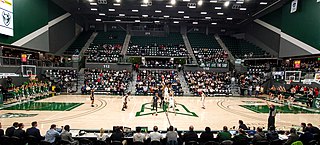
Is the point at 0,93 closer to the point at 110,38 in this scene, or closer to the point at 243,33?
the point at 110,38

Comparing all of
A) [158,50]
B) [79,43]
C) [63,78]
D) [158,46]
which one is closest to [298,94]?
[158,50]

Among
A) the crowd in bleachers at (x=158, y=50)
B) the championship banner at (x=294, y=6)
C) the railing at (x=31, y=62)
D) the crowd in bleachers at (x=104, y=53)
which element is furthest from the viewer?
the crowd in bleachers at (x=158, y=50)

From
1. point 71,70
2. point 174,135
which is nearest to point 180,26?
point 71,70

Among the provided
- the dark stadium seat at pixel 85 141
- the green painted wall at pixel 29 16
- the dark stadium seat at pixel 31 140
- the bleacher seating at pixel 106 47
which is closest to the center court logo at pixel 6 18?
the green painted wall at pixel 29 16

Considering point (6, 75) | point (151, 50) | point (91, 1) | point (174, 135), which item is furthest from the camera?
point (151, 50)

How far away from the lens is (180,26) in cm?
4388

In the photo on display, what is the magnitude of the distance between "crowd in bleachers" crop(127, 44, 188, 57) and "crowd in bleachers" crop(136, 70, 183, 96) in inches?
165

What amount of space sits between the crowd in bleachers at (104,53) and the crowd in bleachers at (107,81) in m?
2.19

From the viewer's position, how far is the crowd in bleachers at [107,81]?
24308 mm

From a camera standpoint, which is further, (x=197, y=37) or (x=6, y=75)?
(x=197, y=37)

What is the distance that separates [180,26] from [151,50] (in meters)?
13.4

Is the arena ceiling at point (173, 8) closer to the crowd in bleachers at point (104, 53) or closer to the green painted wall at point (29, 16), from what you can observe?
the green painted wall at point (29, 16)

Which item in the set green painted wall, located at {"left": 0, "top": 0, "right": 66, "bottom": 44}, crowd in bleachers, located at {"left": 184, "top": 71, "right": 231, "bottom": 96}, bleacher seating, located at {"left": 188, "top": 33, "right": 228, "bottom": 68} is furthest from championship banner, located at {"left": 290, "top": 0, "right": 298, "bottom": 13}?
green painted wall, located at {"left": 0, "top": 0, "right": 66, "bottom": 44}

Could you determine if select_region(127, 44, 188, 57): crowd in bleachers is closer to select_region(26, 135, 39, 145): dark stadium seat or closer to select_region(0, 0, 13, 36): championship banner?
select_region(0, 0, 13, 36): championship banner
